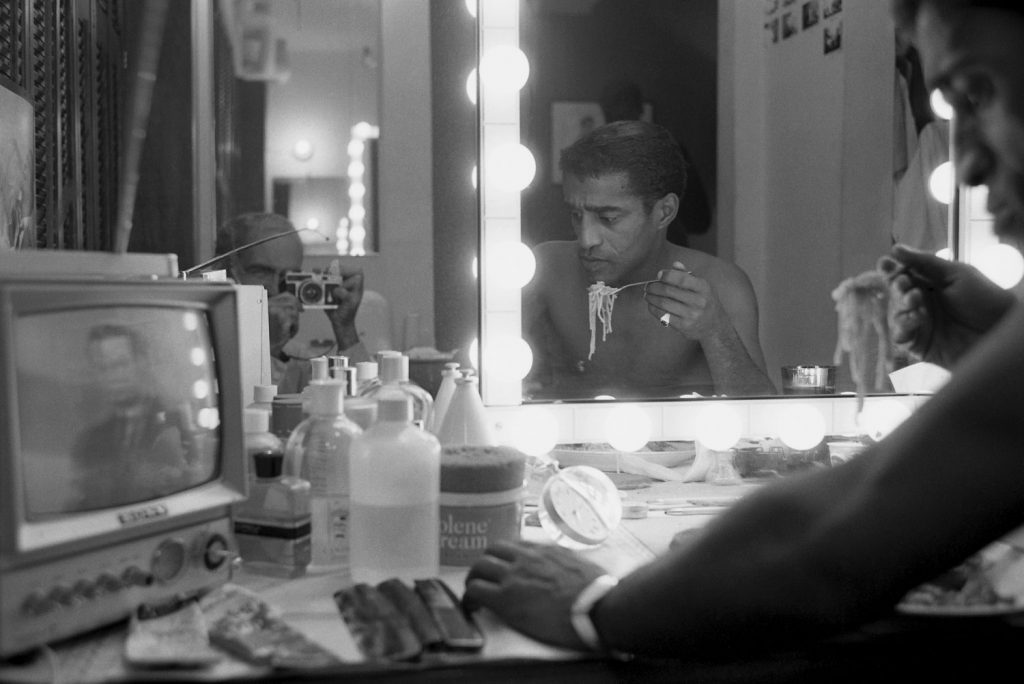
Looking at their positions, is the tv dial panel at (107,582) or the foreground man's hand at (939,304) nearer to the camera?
the tv dial panel at (107,582)

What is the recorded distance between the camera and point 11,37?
3.92 feet

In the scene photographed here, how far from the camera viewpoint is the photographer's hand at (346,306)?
1.51 metres

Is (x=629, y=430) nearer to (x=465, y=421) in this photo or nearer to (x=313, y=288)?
(x=465, y=421)

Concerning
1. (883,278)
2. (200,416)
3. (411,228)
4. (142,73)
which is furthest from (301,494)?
(883,278)

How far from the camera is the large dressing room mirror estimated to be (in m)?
1.50

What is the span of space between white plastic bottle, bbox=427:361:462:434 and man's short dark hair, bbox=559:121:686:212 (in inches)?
14.6

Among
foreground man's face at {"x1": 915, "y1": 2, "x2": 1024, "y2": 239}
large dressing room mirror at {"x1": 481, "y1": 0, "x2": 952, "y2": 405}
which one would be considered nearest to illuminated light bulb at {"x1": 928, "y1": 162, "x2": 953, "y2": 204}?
large dressing room mirror at {"x1": 481, "y1": 0, "x2": 952, "y2": 405}

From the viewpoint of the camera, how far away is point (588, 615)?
0.74 meters

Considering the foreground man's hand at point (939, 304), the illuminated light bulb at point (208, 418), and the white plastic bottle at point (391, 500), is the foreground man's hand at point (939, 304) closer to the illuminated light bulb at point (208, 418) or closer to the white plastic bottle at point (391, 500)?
the white plastic bottle at point (391, 500)

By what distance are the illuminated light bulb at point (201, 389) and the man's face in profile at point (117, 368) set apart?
7 cm

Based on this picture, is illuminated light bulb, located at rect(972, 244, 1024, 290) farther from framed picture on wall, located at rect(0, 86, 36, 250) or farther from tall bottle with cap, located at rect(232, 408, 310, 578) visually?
framed picture on wall, located at rect(0, 86, 36, 250)

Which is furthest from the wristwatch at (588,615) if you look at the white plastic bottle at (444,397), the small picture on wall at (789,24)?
the small picture on wall at (789,24)

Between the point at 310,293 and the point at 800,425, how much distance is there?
2.63ft

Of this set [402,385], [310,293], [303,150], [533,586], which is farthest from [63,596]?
[303,150]
